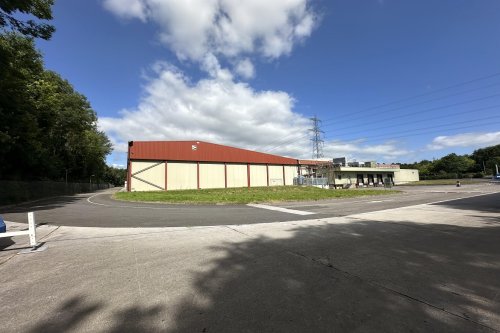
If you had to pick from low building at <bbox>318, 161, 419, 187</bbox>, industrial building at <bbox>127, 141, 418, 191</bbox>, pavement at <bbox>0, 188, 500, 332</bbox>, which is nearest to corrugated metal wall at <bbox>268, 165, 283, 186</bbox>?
industrial building at <bbox>127, 141, 418, 191</bbox>

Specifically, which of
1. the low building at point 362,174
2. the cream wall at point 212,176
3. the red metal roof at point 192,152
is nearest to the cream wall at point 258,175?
the red metal roof at point 192,152

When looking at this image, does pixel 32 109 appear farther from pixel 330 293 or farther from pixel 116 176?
pixel 116 176

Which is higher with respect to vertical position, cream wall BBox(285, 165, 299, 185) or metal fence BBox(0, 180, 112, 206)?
cream wall BBox(285, 165, 299, 185)

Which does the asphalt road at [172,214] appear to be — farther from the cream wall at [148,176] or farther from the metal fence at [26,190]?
the cream wall at [148,176]

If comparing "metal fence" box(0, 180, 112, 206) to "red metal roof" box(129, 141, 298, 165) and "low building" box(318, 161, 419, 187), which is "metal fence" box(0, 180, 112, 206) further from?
"low building" box(318, 161, 419, 187)

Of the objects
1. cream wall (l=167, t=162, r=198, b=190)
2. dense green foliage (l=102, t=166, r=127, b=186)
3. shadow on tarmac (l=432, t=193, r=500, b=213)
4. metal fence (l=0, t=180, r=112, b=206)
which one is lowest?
shadow on tarmac (l=432, t=193, r=500, b=213)

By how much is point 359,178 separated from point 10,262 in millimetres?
66249

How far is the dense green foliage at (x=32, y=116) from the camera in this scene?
19.7 m

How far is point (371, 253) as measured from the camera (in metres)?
6.12

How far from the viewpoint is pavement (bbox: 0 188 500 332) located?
3.20 m

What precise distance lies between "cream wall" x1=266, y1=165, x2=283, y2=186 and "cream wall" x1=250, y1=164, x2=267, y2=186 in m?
1.24

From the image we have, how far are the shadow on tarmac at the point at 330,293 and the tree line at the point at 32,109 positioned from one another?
18.8m

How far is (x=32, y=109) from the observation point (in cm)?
2564

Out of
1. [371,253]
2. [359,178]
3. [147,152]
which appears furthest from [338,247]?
[359,178]
